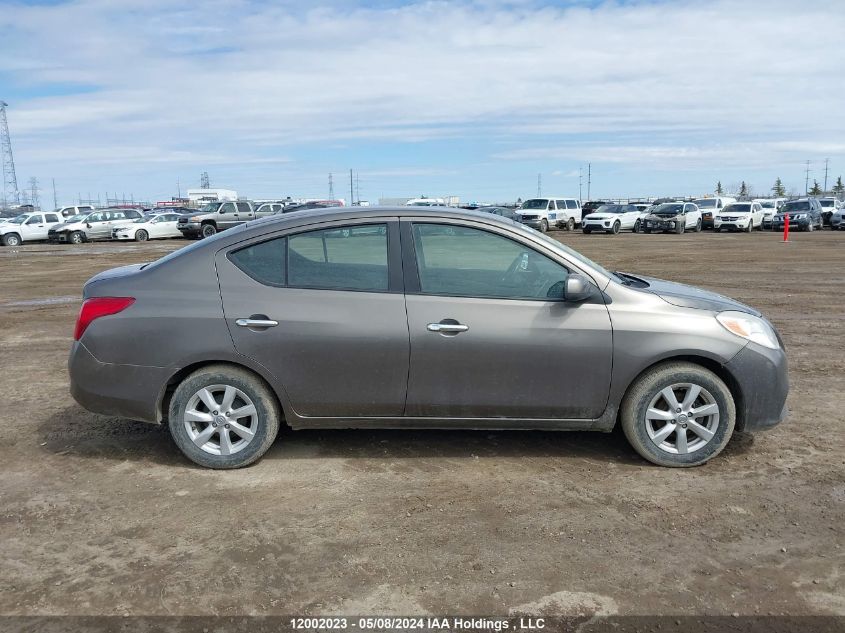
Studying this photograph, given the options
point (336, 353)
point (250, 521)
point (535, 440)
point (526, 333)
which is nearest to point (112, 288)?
point (336, 353)

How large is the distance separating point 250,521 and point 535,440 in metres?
2.17

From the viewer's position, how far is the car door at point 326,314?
4613mm

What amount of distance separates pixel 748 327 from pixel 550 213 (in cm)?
3824

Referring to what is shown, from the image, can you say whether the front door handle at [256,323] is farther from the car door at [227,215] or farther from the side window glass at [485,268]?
the car door at [227,215]

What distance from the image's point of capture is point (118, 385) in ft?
15.5

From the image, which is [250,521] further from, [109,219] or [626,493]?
[109,219]

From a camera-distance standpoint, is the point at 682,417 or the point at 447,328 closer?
the point at 447,328

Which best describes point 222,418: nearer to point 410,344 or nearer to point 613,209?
point 410,344

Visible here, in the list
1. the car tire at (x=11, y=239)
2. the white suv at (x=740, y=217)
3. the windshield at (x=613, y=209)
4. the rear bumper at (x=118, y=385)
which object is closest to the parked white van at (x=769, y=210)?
the white suv at (x=740, y=217)

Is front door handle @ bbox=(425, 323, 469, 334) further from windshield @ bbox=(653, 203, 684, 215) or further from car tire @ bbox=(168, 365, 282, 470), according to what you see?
windshield @ bbox=(653, 203, 684, 215)

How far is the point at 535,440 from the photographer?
17.4ft

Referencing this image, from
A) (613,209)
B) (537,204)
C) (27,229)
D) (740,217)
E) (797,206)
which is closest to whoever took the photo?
(27,229)

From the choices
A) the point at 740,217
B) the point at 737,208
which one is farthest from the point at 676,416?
the point at 737,208

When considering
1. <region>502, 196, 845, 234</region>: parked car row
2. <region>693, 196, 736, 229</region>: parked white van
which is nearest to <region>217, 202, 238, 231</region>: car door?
<region>502, 196, 845, 234</region>: parked car row
